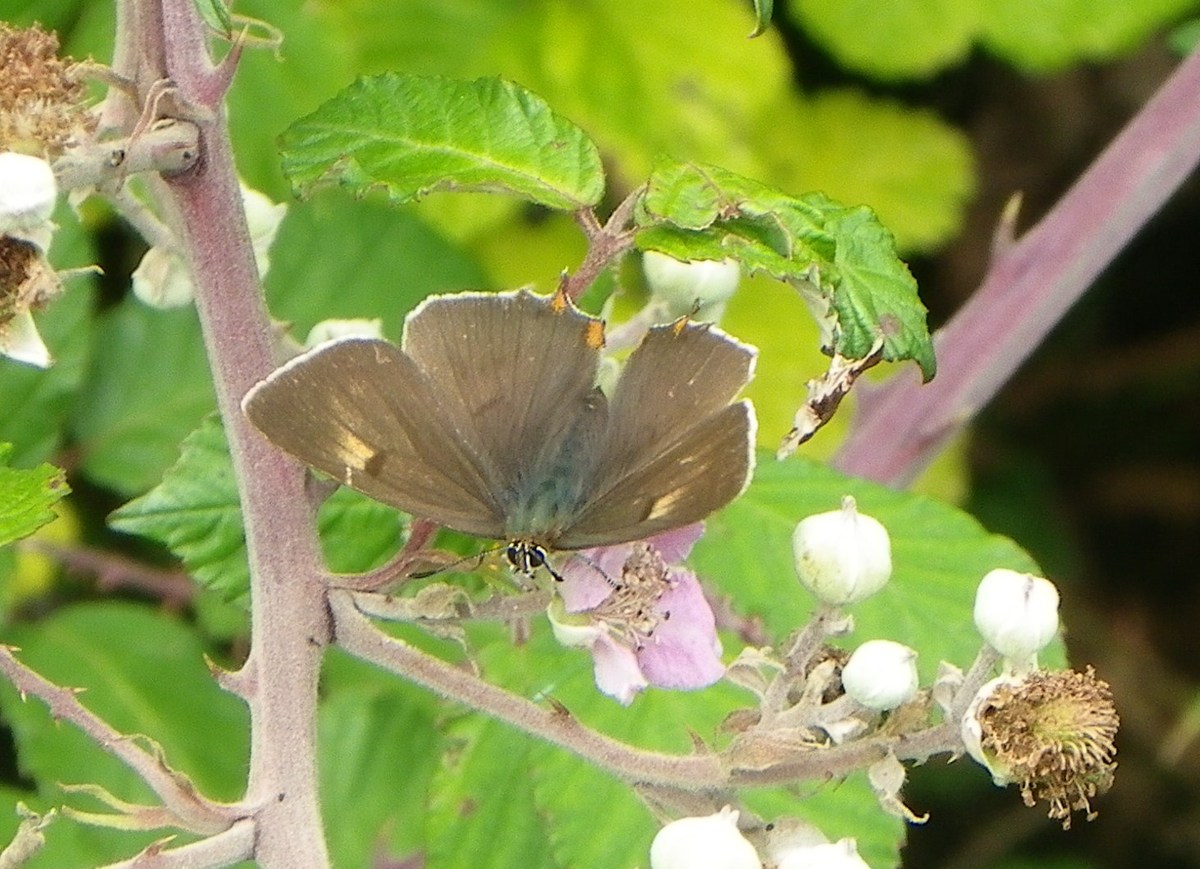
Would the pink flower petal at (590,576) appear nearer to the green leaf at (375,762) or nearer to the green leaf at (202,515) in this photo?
the green leaf at (202,515)

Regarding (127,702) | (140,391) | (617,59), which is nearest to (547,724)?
(127,702)

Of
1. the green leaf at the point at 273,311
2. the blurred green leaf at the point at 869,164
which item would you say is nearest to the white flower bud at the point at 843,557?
the green leaf at the point at 273,311

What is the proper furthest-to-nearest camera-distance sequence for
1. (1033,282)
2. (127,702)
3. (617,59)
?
1. (617,59)
2. (127,702)
3. (1033,282)

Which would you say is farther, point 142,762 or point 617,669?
point 617,669

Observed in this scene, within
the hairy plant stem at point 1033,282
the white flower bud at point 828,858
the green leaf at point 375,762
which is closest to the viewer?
the white flower bud at point 828,858

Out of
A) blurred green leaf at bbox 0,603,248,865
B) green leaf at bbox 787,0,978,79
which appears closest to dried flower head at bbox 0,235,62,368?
blurred green leaf at bbox 0,603,248,865

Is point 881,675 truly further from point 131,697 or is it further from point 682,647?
point 131,697

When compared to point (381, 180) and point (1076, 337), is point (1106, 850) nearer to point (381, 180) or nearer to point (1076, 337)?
point (1076, 337)
